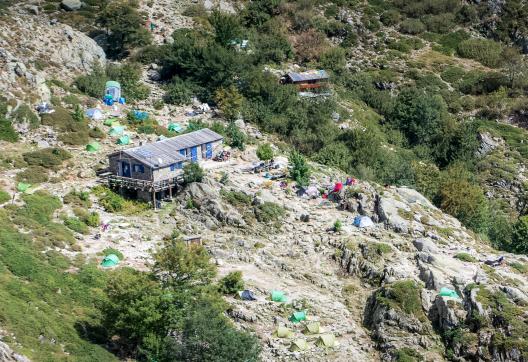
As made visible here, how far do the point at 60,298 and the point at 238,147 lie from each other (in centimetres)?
2531

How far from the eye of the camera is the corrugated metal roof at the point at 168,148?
57250 mm

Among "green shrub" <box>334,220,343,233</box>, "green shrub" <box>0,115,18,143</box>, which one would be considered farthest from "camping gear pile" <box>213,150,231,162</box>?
"green shrub" <box>0,115,18,143</box>

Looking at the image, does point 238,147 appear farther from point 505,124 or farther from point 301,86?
point 505,124

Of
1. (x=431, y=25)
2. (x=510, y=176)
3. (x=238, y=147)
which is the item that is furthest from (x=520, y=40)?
(x=238, y=147)

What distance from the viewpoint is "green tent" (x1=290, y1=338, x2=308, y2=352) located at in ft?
146

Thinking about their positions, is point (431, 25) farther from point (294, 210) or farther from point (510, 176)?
point (294, 210)

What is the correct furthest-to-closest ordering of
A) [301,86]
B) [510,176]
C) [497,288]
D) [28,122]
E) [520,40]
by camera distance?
[520,40]
[301,86]
[510,176]
[28,122]
[497,288]

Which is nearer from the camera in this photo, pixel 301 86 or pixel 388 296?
pixel 388 296

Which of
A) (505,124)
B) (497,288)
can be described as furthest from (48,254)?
(505,124)

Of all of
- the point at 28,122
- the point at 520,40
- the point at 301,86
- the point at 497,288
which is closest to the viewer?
the point at 497,288

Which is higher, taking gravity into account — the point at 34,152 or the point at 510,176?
the point at 34,152

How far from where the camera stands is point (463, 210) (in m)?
65.1

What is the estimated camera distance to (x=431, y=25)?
10312cm

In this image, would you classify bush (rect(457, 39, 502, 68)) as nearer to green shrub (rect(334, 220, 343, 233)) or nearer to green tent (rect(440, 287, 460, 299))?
green shrub (rect(334, 220, 343, 233))
